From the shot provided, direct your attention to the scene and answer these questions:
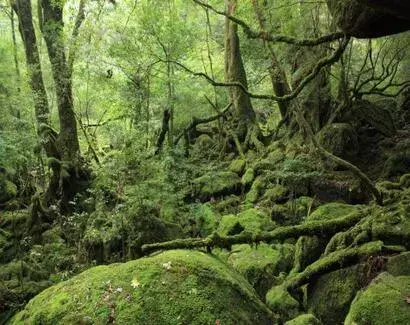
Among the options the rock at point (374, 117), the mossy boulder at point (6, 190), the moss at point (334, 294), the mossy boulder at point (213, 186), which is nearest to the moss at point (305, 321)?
the moss at point (334, 294)

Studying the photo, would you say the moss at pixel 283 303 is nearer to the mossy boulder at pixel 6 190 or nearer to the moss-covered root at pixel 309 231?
the moss-covered root at pixel 309 231

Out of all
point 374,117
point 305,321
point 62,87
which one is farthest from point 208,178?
point 305,321

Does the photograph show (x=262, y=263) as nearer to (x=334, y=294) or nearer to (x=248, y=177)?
(x=334, y=294)

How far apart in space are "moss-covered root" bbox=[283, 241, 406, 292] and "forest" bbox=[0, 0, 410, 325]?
20mm

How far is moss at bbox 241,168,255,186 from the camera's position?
530 inches

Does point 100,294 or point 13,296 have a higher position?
point 100,294

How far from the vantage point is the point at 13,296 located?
8.27 m

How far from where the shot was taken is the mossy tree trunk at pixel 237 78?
1652 cm

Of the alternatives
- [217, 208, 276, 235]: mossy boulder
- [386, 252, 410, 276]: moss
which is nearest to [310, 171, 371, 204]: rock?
[217, 208, 276, 235]: mossy boulder

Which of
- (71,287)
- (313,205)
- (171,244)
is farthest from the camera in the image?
(313,205)

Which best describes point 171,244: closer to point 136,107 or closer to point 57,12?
point 136,107

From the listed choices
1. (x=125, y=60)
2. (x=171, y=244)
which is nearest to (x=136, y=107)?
(x=125, y=60)

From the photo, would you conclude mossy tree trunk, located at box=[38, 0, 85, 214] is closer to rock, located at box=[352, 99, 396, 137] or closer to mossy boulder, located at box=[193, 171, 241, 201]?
mossy boulder, located at box=[193, 171, 241, 201]

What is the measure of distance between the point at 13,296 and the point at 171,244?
4.21m
